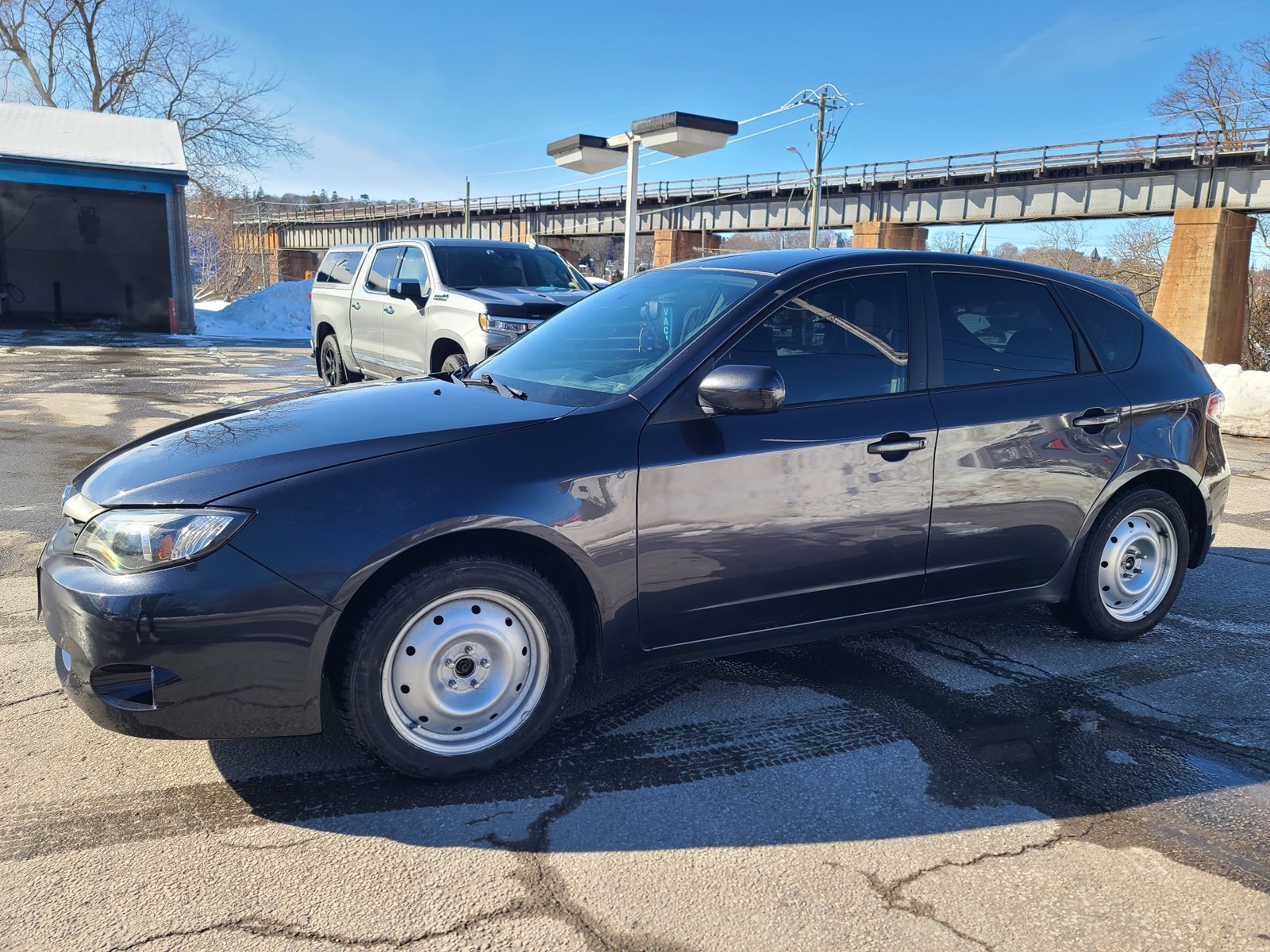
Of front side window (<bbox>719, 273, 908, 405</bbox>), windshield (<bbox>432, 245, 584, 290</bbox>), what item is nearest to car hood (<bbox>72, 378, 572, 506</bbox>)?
front side window (<bbox>719, 273, 908, 405</bbox>)

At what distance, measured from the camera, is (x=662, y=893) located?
99.1 inches

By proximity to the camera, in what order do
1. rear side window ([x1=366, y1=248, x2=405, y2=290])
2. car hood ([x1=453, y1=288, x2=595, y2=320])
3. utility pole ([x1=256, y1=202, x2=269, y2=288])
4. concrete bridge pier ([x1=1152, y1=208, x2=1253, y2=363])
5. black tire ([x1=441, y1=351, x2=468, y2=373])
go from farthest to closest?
1. utility pole ([x1=256, y1=202, x2=269, y2=288])
2. concrete bridge pier ([x1=1152, y1=208, x2=1253, y2=363])
3. rear side window ([x1=366, y1=248, x2=405, y2=290])
4. black tire ([x1=441, y1=351, x2=468, y2=373])
5. car hood ([x1=453, y1=288, x2=595, y2=320])

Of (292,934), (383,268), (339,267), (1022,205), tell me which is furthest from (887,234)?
(292,934)

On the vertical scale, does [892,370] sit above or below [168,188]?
below

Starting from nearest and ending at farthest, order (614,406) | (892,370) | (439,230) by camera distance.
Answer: (614,406) < (892,370) < (439,230)

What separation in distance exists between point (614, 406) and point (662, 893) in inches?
60.0

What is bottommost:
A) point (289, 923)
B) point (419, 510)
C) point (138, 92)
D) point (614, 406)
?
point (289, 923)

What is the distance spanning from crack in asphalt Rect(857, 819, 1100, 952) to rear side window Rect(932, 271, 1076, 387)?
5.78 ft

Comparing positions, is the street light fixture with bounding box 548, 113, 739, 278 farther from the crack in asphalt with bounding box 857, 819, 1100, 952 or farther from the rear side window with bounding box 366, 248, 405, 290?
the crack in asphalt with bounding box 857, 819, 1100, 952

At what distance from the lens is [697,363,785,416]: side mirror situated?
10.3ft

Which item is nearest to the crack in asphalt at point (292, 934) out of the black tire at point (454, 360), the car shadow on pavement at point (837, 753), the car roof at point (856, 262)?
the car shadow on pavement at point (837, 753)

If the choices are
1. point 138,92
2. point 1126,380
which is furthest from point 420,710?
point 138,92

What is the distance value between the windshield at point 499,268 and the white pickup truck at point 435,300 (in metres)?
0.01

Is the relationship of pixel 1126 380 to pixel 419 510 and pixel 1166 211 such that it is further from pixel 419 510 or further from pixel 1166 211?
pixel 1166 211
